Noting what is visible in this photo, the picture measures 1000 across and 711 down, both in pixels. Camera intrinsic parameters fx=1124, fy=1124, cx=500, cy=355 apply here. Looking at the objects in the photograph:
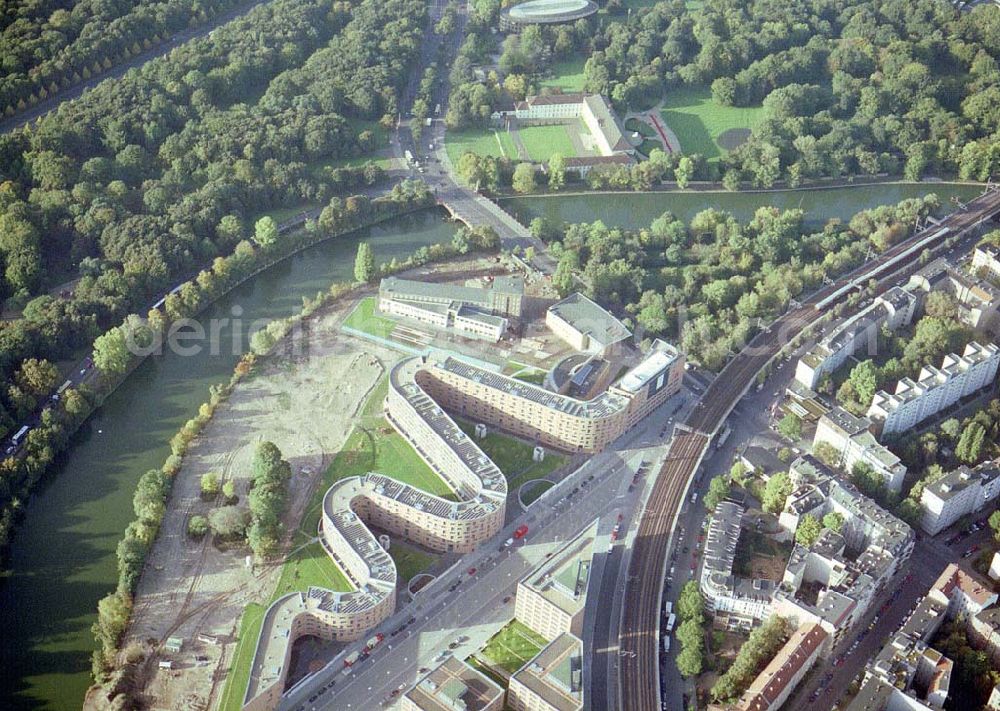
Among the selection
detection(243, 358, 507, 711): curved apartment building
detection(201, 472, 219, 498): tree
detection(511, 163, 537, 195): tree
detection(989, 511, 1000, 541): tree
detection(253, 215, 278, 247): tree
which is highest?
detection(253, 215, 278, 247): tree

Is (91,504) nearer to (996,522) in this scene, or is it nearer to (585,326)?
(585,326)

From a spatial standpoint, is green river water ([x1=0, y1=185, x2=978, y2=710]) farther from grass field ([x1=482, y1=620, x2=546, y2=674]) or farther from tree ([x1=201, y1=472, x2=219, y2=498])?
grass field ([x1=482, y1=620, x2=546, y2=674])

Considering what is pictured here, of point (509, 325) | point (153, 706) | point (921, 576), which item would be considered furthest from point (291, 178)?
point (921, 576)

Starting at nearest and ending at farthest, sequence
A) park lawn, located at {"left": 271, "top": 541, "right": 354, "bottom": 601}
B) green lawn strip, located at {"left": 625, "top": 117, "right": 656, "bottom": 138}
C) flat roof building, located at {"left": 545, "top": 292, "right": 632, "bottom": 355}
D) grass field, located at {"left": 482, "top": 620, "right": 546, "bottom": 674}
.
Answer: grass field, located at {"left": 482, "top": 620, "right": 546, "bottom": 674} → park lawn, located at {"left": 271, "top": 541, "right": 354, "bottom": 601} → flat roof building, located at {"left": 545, "top": 292, "right": 632, "bottom": 355} → green lawn strip, located at {"left": 625, "top": 117, "right": 656, "bottom": 138}

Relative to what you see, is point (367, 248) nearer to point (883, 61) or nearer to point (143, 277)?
point (143, 277)

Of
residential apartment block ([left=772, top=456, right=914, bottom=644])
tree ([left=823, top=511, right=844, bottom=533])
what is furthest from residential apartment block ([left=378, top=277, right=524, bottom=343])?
tree ([left=823, top=511, right=844, bottom=533])

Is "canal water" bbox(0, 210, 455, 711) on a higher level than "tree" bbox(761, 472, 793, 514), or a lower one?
higher
